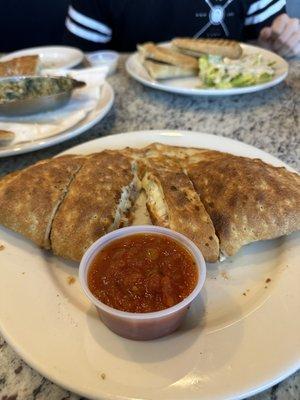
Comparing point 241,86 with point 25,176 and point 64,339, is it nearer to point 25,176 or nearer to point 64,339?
point 25,176

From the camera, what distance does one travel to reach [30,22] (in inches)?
253

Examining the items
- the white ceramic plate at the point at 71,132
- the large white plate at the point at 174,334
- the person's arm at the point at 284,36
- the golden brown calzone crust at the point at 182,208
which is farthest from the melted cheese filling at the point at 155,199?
the person's arm at the point at 284,36

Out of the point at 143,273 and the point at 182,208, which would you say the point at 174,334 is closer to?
the point at 143,273

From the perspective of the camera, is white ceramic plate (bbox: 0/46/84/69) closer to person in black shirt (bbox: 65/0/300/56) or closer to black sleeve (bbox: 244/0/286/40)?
person in black shirt (bbox: 65/0/300/56)

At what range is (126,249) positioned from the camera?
1.41m

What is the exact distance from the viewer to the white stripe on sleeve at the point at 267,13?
400 centimetres

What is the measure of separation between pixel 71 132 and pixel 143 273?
125 centimetres

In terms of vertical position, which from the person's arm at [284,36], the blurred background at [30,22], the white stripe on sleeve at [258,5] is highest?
the white stripe on sleeve at [258,5]

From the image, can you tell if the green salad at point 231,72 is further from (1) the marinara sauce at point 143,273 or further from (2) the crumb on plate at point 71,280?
(2) the crumb on plate at point 71,280

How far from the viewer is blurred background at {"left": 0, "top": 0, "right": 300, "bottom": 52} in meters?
6.29

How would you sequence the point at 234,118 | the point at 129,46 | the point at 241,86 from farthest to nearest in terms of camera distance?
the point at 129,46 < the point at 241,86 < the point at 234,118

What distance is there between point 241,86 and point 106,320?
2314 mm

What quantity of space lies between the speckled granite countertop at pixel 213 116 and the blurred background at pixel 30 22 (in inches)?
152

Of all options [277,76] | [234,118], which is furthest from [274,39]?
[234,118]
